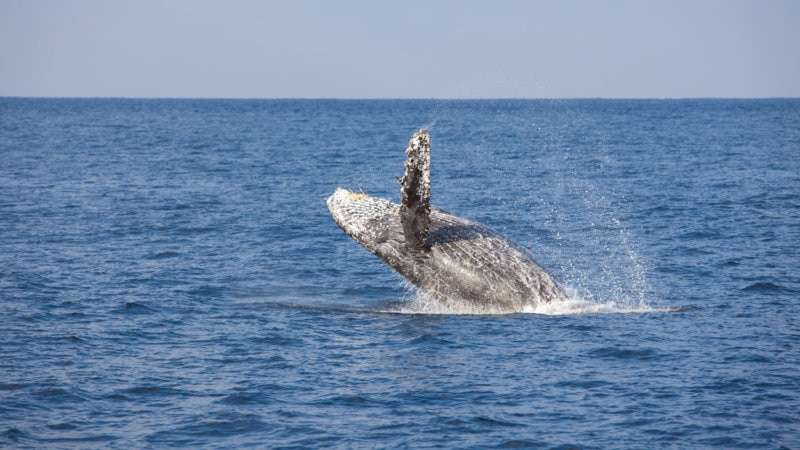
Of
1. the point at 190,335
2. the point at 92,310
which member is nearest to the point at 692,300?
the point at 190,335

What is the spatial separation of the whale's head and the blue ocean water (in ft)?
5.63

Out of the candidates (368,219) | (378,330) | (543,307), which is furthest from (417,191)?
(543,307)

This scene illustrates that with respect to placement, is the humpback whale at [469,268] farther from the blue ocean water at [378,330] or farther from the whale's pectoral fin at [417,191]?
the blue ocean water at [378,330]

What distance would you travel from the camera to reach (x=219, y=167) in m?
56.6

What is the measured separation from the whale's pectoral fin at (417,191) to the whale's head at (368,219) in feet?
1.89

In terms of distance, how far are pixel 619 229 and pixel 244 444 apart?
20249mm

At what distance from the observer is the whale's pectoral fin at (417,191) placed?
17156 millimetres

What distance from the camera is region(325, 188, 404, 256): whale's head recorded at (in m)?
18.9

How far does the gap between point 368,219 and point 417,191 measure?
2.33m

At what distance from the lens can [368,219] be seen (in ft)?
63.5

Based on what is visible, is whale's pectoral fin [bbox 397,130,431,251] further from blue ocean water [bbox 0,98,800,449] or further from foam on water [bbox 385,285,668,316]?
blue ocean water [bbox 0,98,800,449]

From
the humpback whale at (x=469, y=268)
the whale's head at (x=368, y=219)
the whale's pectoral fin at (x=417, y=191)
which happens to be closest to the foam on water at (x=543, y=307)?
the humpback whale at (x=469, y=268)

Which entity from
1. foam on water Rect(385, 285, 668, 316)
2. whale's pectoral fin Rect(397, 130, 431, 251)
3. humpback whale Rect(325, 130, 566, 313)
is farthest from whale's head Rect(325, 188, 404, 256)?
foam on water Rect(385, 285, 668, 316)

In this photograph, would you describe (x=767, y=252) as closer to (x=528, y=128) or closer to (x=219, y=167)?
(x=219, y=167)
